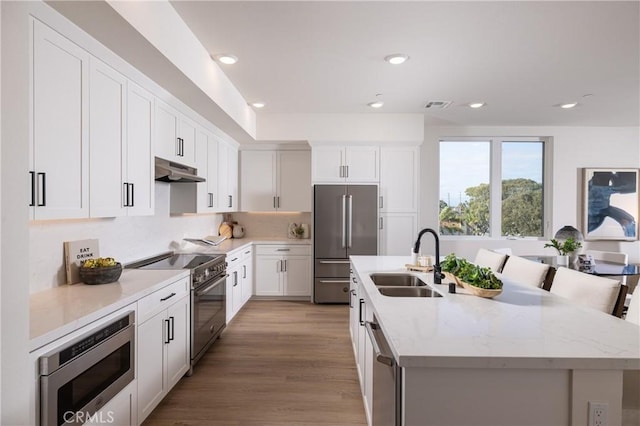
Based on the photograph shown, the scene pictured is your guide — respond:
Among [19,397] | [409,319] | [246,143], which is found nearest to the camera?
[19,397]

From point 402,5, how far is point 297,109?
263cm

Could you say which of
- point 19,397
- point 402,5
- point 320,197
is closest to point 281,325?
point 320,197

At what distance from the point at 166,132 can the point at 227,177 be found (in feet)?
6.18

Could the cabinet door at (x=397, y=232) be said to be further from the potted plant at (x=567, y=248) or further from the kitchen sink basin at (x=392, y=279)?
the kitchen sink basin at (x=392, y=279)

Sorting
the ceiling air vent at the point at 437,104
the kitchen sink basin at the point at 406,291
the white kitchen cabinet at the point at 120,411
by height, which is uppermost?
the ceiling air vent at the point at 437,104

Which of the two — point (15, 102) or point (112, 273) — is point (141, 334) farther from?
point (15, 102)

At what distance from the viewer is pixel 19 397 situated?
3.83 ft

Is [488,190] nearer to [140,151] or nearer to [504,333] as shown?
[504,333]

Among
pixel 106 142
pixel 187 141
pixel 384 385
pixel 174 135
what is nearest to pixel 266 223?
pixel 187 141

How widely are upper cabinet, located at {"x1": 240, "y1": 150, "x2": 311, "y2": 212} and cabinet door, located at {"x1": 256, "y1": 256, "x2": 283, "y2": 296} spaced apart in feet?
2.66

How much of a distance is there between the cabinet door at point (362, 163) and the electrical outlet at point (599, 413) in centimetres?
406

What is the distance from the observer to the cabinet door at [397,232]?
16.6 feet

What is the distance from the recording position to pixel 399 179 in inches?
200

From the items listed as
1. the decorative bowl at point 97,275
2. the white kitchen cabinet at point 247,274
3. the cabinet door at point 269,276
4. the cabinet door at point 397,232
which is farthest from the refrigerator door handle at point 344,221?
the decorative bowl at point 97,275
